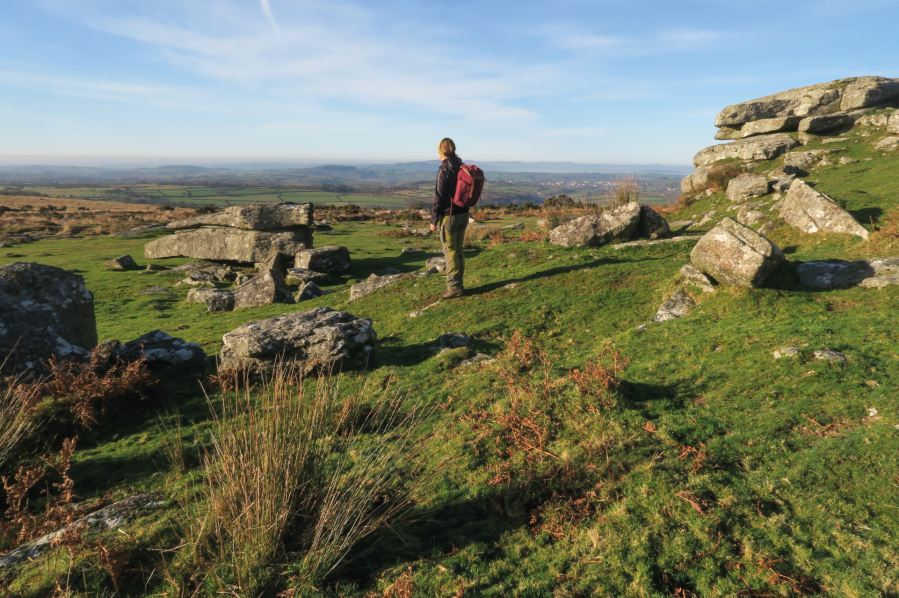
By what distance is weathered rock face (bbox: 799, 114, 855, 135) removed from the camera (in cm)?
2875

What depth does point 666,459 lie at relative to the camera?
543 cm

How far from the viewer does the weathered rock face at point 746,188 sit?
71.6ft

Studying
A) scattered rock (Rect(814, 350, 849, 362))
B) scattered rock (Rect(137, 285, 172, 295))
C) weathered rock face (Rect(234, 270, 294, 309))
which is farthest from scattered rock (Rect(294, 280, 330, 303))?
scattered rock (Rect(814, 350, 849, 362))

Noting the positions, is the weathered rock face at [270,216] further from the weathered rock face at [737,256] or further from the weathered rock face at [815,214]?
the weathered rock face at [815,214]

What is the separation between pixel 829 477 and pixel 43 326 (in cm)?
1406

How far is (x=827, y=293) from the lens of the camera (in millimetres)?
10570

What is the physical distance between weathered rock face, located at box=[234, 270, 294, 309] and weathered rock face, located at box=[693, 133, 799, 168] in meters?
29.4

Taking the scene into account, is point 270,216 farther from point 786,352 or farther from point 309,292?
point 786,352

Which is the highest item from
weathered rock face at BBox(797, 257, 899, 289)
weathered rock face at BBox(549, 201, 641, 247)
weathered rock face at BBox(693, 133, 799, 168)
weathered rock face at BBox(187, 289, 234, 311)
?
weathered rock face at BBox(693, 133, 799, 168)

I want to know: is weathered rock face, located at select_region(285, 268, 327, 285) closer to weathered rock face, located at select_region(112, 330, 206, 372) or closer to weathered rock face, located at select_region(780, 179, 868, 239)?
weathered rock face, located at select_region(112, 330, 206, 372)

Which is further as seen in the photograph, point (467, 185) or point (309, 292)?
point (309, 292)

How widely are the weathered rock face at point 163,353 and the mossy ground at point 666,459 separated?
850 millimetres

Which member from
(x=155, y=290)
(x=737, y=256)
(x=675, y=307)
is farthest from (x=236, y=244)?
(x=737, y=256)

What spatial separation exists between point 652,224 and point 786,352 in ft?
39.0
